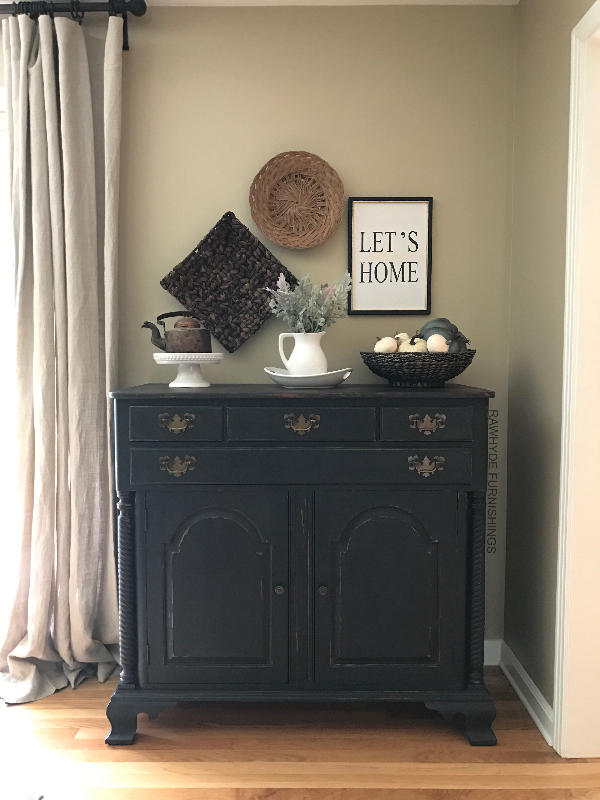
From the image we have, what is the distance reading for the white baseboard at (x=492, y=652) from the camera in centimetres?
243

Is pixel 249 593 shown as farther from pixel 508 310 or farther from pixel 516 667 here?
pixel 508 310

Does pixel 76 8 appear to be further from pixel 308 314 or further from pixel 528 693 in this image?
pixel 528 693

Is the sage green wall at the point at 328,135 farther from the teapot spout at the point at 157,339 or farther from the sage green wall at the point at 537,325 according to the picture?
the teapot spout at the point at 157,339

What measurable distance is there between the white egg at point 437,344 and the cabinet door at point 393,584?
1.57 ft

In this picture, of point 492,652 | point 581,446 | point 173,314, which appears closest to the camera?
point 581,446

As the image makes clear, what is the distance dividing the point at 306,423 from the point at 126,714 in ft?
3.56

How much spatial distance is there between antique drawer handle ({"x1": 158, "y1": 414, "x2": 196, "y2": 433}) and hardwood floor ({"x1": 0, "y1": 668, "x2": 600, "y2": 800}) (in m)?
1.01

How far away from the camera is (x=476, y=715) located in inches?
75.3

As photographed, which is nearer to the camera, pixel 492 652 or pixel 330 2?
pixel 330 2

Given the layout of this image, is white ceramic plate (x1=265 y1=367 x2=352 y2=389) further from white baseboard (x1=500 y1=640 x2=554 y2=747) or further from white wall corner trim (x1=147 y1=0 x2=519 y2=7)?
white wall corner trim (x1=147 y1=0 x2=519 y2=7)

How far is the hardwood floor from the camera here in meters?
1.72

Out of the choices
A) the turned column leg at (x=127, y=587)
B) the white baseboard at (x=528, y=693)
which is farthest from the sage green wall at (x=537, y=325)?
the turned column leg at (x=127, y=587)

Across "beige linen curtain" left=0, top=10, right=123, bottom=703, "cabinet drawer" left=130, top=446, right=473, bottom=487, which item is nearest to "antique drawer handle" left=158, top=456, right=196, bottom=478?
"cabinet drawer" left=130, top=446, right=473, bottom=487

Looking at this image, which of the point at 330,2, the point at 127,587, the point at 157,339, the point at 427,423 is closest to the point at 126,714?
the point at 127,587
